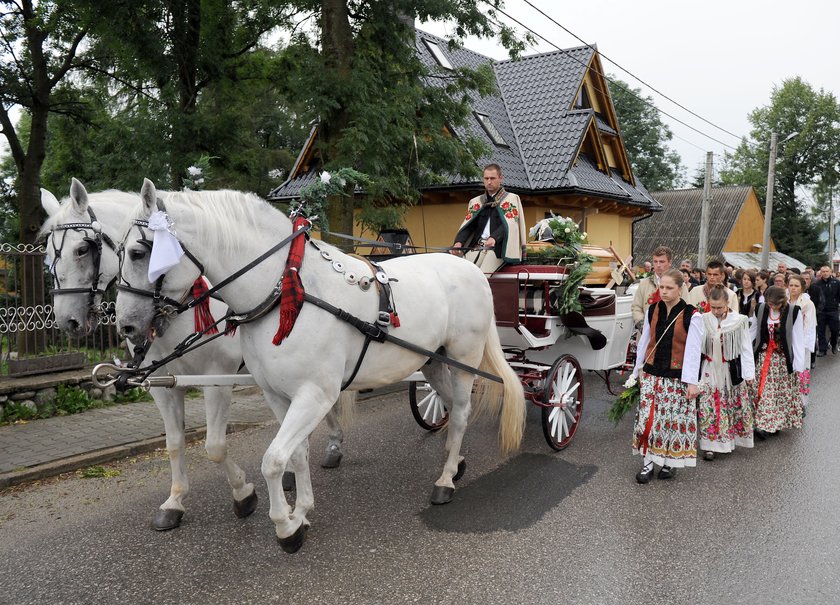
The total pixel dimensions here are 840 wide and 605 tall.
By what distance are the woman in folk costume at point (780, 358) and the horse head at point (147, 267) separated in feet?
19.2

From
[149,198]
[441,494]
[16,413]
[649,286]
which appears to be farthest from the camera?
[649,286]

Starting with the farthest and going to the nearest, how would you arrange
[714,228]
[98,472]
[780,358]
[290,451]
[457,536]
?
[714,228], [780,358], [98,472], [457,536], [290,451]

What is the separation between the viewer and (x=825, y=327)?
1344 centimetres

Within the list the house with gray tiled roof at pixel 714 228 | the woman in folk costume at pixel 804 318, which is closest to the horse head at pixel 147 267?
the woman in folk costume at pixel 804 318

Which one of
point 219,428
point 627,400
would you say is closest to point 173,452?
point 219,428

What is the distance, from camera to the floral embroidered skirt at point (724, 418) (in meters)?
5.53

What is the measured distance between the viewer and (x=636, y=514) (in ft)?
13.7

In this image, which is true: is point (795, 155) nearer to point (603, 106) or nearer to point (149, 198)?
point (603, 106)

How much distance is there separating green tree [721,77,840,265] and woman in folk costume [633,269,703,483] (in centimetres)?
3759

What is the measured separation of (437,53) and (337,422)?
14556 mm

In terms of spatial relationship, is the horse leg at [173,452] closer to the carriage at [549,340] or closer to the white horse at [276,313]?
the white horse at [276,313]

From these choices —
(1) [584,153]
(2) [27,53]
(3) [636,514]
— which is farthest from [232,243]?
(1) [584,153]

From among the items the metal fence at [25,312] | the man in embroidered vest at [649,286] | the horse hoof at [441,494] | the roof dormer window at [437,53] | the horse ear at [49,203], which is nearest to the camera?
the horse ear at [49,203]

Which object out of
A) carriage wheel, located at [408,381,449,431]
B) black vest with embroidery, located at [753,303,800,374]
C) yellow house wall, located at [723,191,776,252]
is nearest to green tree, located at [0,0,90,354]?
carriage wheel, located at [408,381,449,431]
